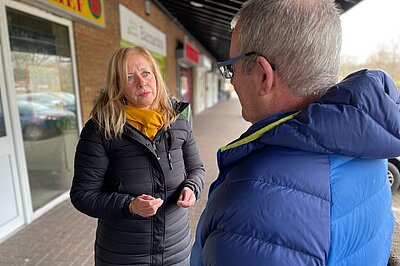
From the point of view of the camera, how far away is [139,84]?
156 cm

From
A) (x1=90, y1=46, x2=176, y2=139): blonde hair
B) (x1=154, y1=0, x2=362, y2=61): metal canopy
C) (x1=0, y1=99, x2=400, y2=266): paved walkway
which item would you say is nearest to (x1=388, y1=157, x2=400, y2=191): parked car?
(x1=0, y1=99, x2=400, y2=266): paved walkway

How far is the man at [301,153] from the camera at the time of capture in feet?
2.06

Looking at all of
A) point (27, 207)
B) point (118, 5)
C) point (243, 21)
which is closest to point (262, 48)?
point (243, 21)

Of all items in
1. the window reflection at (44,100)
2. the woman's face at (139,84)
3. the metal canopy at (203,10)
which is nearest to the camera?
the woman's face at (139,84)

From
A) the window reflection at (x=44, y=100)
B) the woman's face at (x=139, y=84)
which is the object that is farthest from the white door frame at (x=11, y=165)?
the woman's face at (x=139, y=84)

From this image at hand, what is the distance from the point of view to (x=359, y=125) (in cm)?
67

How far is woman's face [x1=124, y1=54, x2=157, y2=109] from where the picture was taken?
1.56 m

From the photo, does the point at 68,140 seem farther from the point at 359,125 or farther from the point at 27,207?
the point at 359,125

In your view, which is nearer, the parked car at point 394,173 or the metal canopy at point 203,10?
the parked car at point 394,173

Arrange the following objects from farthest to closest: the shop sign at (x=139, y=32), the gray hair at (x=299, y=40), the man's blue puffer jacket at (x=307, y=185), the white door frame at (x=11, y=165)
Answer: the shop sign at (x=139, y=32) → the white door frame at (x=11, y=165) → the gray hair at (x=299, y=40) → the man's blue puffer jacket at (x=307, y=185)

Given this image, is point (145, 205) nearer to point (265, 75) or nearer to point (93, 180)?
point (93, 180)

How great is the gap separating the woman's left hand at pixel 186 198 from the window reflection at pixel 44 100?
8.92 ft

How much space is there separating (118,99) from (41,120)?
2.73 meters

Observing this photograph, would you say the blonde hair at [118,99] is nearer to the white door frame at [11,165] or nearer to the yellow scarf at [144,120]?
A: the yellow scarf at [144,120]
